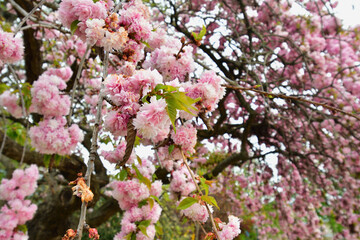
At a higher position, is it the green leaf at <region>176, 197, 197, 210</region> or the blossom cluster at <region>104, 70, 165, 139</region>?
the blossom cluster at <region>104, 70, 165, 139</region>

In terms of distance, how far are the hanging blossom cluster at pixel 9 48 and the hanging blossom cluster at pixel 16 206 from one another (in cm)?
144

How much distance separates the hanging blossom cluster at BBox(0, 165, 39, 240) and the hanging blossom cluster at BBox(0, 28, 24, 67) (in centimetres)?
144

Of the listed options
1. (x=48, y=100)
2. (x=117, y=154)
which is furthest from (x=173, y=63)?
(x=48, y=100)

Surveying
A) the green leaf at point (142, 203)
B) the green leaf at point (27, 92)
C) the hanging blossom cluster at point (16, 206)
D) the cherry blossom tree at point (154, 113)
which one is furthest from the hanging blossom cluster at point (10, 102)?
the green leaf at point (142, 203)

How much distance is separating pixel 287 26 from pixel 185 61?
3.24 meters

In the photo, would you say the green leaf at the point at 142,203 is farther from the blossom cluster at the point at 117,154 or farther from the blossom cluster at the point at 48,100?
the blossom cluster at the point at 48,100

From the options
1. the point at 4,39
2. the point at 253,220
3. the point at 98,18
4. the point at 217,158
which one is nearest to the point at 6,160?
the point at 217,158

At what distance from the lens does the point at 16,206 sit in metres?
2.19

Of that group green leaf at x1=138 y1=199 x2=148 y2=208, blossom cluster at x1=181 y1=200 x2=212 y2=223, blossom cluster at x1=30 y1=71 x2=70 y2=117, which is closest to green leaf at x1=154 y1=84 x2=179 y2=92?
blossom cluster at x1=181 y1=200 x2=212 y2=223

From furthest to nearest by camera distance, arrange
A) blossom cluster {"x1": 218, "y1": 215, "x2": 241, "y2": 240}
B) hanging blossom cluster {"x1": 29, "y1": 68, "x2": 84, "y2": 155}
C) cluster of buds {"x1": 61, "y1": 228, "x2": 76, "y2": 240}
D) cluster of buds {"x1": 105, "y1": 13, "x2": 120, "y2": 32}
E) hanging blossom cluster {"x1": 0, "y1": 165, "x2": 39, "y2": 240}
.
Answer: hanging blossom cluster {"x1": 0, "y1": 165, "x2": 39, "y2": 240} → hanging blossom cluster {"x1": 29, "y1": 68, "x2": 84, "y2": 155} → cluster of buds {"x1": 105, "y1": 13, "x2": 120, "y2": 32} → blossom cluster {"x1": 218, "y1": 215, "x2": 241, "y2": 240} → cluster of buds {"x1": 61, "y1": 228, "x2": 76, "y2": 240}

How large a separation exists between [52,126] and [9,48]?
485 mm

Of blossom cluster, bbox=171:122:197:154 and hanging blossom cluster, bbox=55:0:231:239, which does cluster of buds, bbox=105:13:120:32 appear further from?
blossom cluster, bbox=171:122:197:154

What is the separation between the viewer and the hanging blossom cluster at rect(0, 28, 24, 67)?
1.21 m

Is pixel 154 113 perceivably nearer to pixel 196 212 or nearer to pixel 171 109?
pixel 171 109
